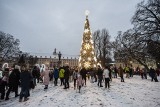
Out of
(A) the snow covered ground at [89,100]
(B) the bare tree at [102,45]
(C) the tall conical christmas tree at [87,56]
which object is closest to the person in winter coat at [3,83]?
(A) the snow covered ground at [89,100]

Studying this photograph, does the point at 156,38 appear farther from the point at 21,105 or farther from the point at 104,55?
the point at 21,105

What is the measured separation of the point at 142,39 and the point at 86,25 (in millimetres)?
9174

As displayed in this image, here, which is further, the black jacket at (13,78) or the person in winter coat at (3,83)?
the person in winter coat at (3,83)

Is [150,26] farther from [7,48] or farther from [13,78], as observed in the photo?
[7,48]

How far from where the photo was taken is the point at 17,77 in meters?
12.8

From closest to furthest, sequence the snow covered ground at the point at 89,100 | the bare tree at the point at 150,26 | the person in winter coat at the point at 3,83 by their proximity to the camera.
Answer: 1. the snow covered ground at the point at 89,100
2. the person in winter coat at the point at 3,83
3. the bare tree at the point at 150,26

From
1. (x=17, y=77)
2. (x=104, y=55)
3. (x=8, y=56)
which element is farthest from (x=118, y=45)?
(x=17, y=77)

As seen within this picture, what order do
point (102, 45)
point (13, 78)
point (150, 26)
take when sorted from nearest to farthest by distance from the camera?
1. point (13, 78)
2. point (150, 26)
3. point (102, 45)

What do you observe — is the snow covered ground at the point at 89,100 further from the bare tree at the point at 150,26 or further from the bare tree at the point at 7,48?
the bare tree at the point at 7,48

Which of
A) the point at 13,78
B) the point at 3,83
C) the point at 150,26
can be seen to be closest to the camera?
the point at 13,78

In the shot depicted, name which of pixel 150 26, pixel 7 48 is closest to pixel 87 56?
pixel 150 26

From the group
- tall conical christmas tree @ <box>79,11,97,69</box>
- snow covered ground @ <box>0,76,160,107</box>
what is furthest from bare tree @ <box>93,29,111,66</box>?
snow covered ground @ <box>0,76,160,107</box>

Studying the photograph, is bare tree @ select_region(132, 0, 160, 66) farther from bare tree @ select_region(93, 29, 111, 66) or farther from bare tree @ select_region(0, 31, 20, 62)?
bare tree @ select_region(0, 31, 20, 62)

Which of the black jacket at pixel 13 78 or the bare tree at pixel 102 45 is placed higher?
the bare tree at pixel 102 45
